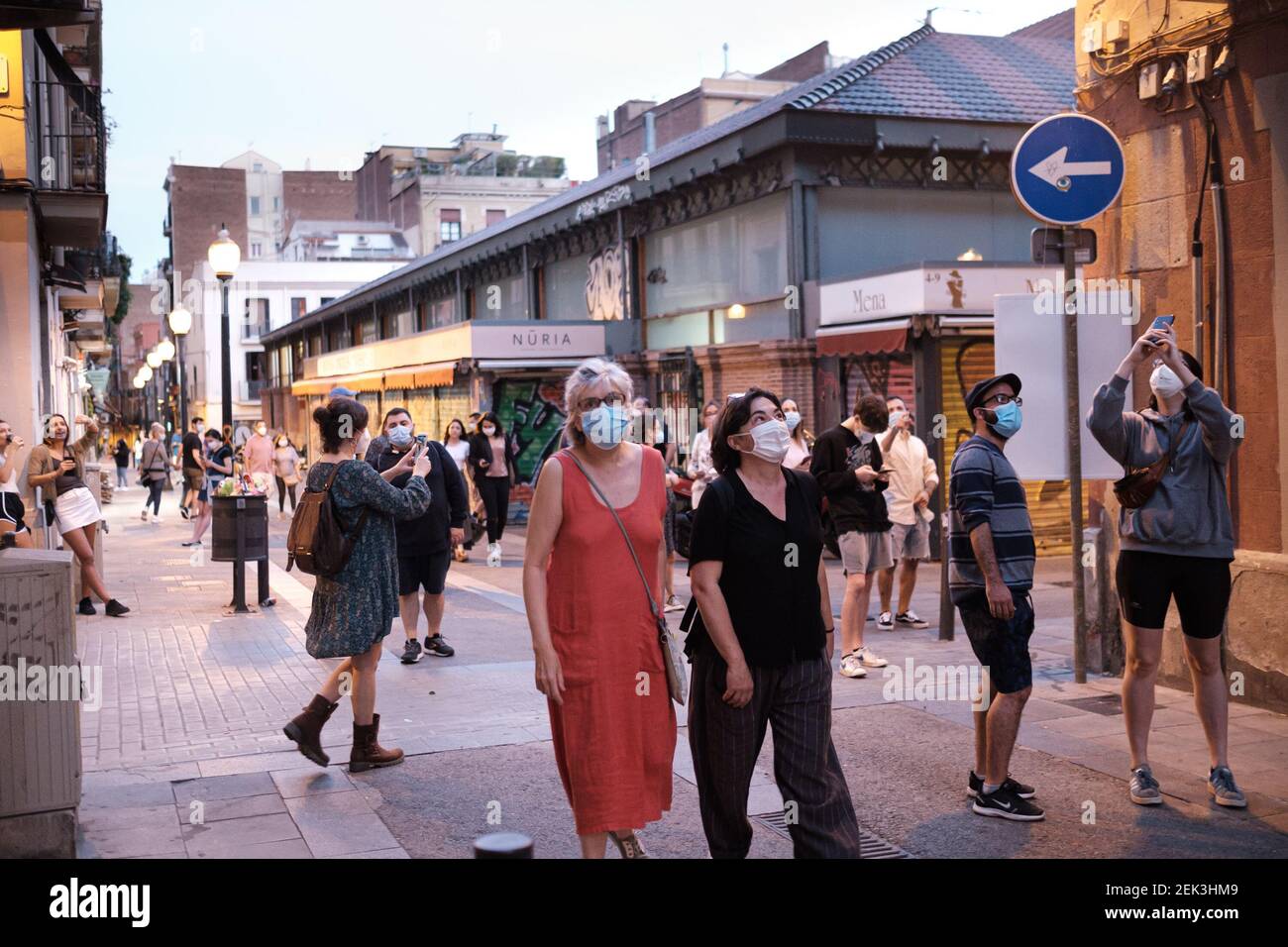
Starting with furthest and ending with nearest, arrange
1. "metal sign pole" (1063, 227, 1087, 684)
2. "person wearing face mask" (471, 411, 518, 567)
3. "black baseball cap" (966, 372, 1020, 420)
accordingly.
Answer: "person wearing face mask" (471, 411, 518, 567) < "metal sign pole" (1063, 227, 1087, 684) < "black baseball cap" (966, 372, 1020, 420)

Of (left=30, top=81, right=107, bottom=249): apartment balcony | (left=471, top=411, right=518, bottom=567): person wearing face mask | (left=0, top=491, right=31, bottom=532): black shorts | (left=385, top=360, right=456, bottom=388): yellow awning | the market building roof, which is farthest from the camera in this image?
(left=385, top=360, right=456, bottom=388): yellow awning

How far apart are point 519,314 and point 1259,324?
24.1 m

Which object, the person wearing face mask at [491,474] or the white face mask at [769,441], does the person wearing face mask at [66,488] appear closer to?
the person wearing face mask at [491,474]

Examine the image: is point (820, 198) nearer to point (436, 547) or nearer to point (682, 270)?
point (682, 270)

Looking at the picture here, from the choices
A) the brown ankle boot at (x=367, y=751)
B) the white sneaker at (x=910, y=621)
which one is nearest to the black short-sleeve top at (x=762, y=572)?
the brown ankle boot at (x=367, y=751)

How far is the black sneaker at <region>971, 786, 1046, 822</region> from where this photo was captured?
5.64 metres

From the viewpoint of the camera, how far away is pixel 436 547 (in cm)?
952

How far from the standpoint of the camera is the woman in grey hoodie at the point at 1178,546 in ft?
19.1

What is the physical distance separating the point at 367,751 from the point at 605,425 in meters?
2.81

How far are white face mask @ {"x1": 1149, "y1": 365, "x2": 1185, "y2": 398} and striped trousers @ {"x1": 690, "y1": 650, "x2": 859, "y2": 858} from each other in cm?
240

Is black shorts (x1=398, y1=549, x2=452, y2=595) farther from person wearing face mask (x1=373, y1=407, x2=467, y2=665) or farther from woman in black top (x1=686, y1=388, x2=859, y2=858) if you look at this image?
woman in black top (x1=686, y1=388, x2=859, y2=858)

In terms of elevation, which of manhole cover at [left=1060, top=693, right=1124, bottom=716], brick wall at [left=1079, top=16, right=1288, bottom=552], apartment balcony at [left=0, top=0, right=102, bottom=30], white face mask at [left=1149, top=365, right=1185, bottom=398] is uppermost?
apartment balcony at [left=0, top=0, right=102, bottom=30]

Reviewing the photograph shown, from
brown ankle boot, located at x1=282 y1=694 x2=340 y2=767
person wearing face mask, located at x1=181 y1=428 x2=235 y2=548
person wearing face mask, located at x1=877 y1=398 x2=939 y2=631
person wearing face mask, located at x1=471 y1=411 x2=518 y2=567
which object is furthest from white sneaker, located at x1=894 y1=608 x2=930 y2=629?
person wearing face mask, located at x1=181 y1=428 x2=235 y2=548
